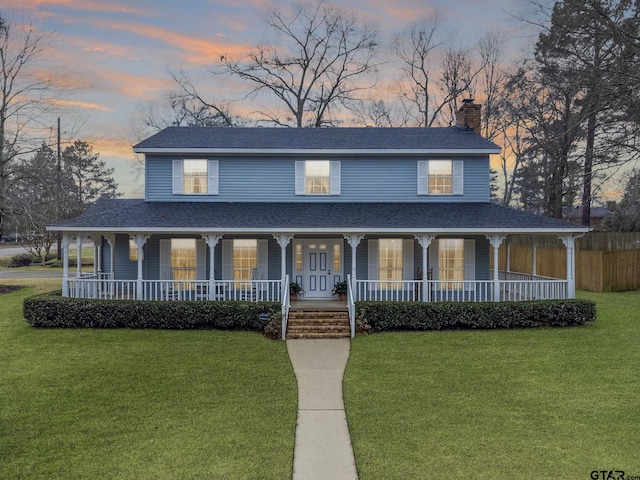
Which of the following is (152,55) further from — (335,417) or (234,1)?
(335,417)

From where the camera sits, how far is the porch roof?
1523cm

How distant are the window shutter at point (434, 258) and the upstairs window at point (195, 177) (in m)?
9.18

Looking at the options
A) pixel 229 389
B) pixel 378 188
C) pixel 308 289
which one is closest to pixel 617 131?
pixel 378 188

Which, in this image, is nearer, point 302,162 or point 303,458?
point 303,458

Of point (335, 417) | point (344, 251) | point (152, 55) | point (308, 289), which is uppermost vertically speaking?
point (152, 55)

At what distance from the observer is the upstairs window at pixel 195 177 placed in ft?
A: 61.0

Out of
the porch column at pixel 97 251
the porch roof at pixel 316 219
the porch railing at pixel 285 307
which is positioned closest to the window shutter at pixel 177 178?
the porch roof at pixel 316 219

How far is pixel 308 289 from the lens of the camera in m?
17.6

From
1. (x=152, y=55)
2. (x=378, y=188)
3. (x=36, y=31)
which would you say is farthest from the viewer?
(x=36, y=31)

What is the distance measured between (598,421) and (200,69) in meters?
33.7

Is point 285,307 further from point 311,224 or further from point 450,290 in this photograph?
point 450,290

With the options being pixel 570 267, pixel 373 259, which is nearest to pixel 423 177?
pixel 373 259

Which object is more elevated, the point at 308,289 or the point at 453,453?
the point at 308,289

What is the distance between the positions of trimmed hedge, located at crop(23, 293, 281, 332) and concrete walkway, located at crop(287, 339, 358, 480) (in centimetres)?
230
